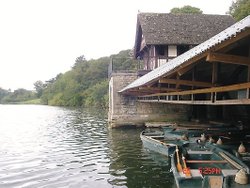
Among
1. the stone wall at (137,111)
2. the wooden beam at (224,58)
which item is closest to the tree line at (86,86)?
the stone wall at (137,111)

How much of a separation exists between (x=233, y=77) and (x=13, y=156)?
9.69 metres

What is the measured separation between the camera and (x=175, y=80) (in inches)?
355

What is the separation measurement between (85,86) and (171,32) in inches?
2372

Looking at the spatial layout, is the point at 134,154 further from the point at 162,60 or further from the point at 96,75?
the point at 96,75

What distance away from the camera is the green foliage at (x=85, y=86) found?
6788cm

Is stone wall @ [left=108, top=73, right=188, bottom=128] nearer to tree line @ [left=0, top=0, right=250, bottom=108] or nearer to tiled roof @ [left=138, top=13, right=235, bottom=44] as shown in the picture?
tiled roof @ [left=138, top=13, right=235, bottom=44]

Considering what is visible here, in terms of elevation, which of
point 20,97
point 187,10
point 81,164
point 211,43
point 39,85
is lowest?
point 81,164

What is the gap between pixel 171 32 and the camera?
960 inches

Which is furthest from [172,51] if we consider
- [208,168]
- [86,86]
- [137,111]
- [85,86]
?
[85,86]

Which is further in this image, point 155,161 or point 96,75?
point 96,75

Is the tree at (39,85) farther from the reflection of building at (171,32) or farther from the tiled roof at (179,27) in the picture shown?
the tiled roof at (179,27)

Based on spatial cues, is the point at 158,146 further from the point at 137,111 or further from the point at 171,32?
the point at 171,32

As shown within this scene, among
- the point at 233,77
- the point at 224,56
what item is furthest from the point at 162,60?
the point at 224,56

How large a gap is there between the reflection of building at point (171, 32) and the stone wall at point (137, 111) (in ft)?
11.0
